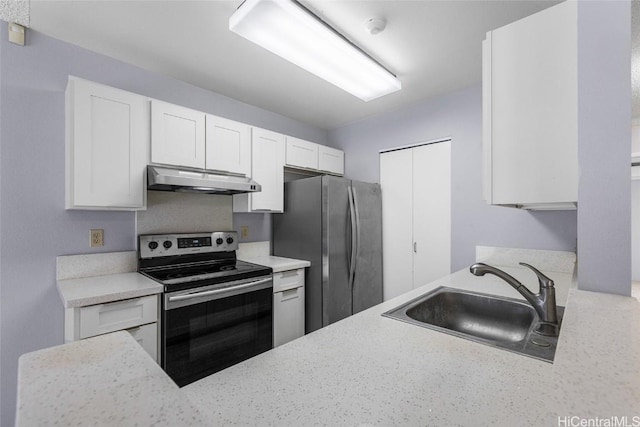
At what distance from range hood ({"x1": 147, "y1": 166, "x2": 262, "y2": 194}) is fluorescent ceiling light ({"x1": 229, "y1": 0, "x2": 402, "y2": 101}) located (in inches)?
39.8

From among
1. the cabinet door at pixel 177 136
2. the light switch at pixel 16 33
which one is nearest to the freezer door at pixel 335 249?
the cabinet door at pixel 177 136

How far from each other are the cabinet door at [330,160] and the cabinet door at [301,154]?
0.09 metres

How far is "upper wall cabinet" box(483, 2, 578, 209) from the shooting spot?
108 centimetres

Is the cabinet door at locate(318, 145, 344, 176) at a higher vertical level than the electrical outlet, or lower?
higher

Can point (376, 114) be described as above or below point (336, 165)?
above

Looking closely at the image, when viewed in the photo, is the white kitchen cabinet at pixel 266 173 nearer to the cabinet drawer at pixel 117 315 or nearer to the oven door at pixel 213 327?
the oven door at pixel 213 327

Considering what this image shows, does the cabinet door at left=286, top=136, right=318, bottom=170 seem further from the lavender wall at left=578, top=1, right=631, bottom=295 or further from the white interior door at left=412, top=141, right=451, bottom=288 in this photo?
the lavender wall at left=578, top=1, right=631, bottom=295

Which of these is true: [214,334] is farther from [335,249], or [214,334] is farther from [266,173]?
[266,173]

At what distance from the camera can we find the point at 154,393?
42 cm

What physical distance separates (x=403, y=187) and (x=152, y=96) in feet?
8.37

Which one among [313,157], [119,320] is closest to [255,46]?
[313,157]

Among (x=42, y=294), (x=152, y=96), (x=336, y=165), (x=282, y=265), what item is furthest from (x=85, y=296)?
(x=336, y=165)

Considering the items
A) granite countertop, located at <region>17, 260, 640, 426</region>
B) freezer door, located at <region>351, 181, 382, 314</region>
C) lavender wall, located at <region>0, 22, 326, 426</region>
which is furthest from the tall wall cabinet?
granite countertop, located at <region>17, 260, 640, 426</region>

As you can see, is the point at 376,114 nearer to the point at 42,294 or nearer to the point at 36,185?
the point at 36,185
